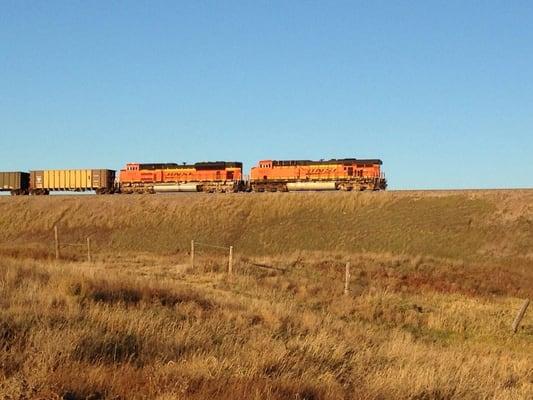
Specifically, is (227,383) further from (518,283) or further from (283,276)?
(518,283)

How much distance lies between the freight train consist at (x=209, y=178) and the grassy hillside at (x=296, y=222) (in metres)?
8.34

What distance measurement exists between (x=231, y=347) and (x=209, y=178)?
52293 millimetres

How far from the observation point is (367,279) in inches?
958

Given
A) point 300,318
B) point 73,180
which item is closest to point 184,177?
point 73,180

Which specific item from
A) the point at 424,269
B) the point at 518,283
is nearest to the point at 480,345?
the point at 518,283

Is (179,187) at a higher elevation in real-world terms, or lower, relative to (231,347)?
higher

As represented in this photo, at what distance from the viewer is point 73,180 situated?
209ft

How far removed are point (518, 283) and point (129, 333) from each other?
21.7 metres

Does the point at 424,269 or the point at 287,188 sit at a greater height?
the point at 287,188

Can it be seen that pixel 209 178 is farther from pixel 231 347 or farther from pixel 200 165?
pixel 231 347

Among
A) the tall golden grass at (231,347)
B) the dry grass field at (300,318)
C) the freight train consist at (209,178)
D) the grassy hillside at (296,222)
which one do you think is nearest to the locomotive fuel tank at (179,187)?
the freight train consist at (209,178)

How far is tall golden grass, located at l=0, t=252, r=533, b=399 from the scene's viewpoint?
17.6ft

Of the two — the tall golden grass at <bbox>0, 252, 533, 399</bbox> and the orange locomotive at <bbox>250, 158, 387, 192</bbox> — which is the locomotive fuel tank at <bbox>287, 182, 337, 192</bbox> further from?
the tall golden grass at <bbox>0, 252, 533, 399</bbox>

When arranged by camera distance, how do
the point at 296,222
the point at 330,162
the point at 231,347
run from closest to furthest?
the point at 231,347
the point at 296,222
the point at 330,162
